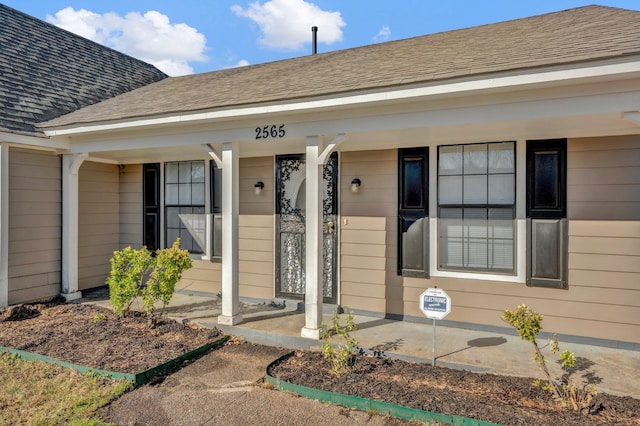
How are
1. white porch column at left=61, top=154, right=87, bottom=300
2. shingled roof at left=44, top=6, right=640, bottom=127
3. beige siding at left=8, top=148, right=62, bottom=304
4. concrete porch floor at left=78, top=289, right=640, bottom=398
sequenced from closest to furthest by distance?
shingled roof at left=44, top=6, right=640, bottom=127 < concrete porch floor at left=78, top=289, right=640, bottom=398 < beige siding at left=8, top=148, right=62, bottom=304 < white porch column at left=61, top=154, right=87, bottom=300

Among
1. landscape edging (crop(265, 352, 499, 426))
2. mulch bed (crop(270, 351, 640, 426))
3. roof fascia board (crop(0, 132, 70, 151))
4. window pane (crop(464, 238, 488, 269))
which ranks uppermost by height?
roof fascia board (crop(0, 132, 70, 151))

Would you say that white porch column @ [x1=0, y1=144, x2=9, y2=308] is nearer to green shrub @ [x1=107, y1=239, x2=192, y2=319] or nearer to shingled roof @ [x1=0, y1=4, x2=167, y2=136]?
shingled roof @ [x1=0, y1=4, x2=167, y2=136]

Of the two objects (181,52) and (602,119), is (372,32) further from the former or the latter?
(181,52)

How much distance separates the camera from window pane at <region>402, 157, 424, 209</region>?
534 centimetres

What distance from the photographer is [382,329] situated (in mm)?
5016

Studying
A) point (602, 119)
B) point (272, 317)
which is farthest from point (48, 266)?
point (602, 119)

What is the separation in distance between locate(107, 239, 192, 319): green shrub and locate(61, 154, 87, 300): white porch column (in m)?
1.83

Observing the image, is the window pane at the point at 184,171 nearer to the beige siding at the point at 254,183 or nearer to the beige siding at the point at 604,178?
the beige siding at the point at 254,183

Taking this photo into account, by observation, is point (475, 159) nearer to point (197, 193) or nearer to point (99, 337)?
point (197, 193)

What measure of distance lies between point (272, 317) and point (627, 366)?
12.9 feet

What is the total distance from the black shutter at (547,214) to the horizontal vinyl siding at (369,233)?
64.1 inches

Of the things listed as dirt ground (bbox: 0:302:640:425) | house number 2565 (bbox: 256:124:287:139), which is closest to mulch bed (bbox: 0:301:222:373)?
dirt ground (bbox: 0:302:640:425)

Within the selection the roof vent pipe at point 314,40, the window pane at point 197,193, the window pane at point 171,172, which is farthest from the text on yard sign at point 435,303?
the roof vent pipe at point 314,40

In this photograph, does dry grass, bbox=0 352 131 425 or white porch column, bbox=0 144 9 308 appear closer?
dry grass, bbox=0 352 131 425
